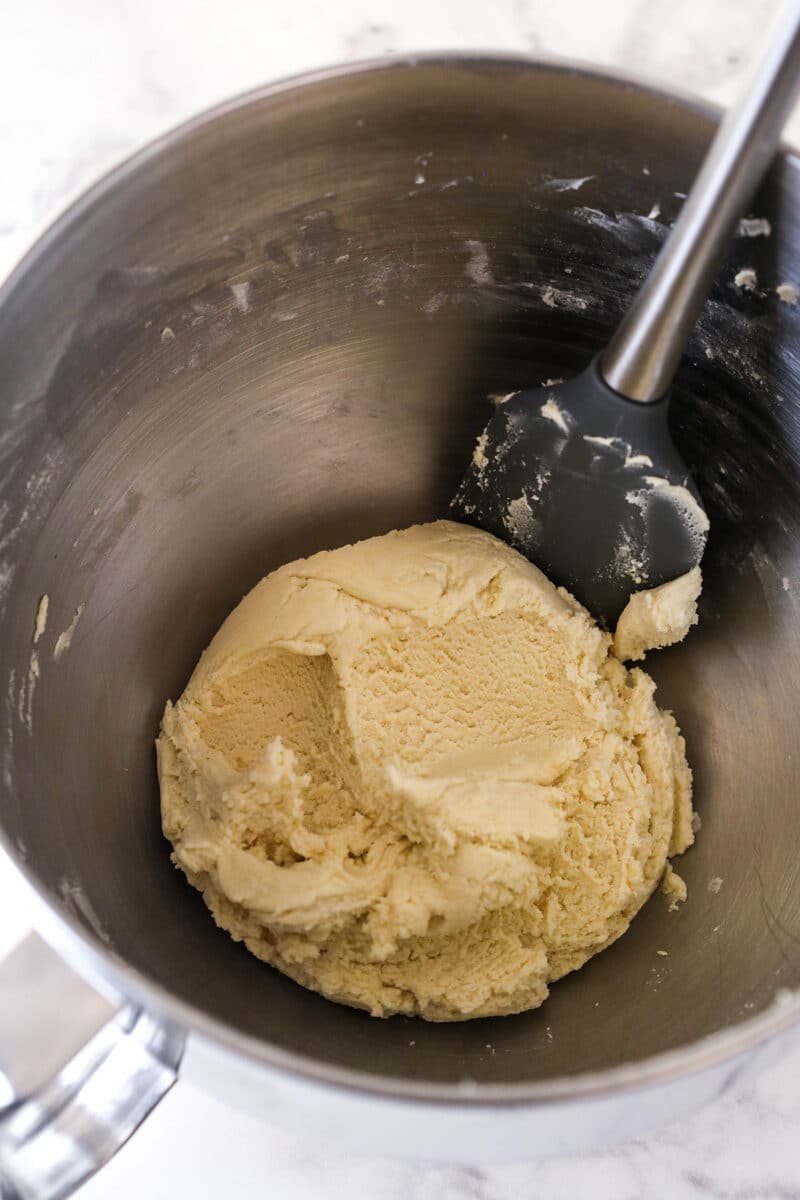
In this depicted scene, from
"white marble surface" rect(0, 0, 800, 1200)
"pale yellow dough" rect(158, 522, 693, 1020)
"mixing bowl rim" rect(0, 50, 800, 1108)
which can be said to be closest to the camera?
"mixing bowl rim" rect(0, 50, 800, 1108)

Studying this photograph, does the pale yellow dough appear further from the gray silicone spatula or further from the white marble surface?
the white marble surface

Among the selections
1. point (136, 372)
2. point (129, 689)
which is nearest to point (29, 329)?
point (136, 372)

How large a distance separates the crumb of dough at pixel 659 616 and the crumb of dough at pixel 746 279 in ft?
1.14

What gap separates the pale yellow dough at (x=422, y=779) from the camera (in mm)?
1075

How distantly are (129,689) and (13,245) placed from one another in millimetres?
713

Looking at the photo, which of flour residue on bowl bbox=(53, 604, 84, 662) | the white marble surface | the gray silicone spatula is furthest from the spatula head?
the white marble surface

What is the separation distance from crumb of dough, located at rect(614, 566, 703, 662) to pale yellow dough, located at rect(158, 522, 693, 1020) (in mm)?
29

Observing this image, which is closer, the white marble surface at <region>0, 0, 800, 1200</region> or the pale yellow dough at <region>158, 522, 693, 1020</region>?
the pale yellow dough at <region>158, 522, 693, 1020</region>

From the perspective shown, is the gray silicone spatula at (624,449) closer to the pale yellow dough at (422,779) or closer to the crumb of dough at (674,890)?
the pale yellow dough at (422,779)

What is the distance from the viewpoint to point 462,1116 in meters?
0.72

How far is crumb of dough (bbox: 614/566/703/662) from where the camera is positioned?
1258 millimetres

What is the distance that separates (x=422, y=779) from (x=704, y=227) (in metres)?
0.64

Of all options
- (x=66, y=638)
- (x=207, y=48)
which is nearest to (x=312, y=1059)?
(x=66, y=638)

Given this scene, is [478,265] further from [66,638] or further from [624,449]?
[66,638]
